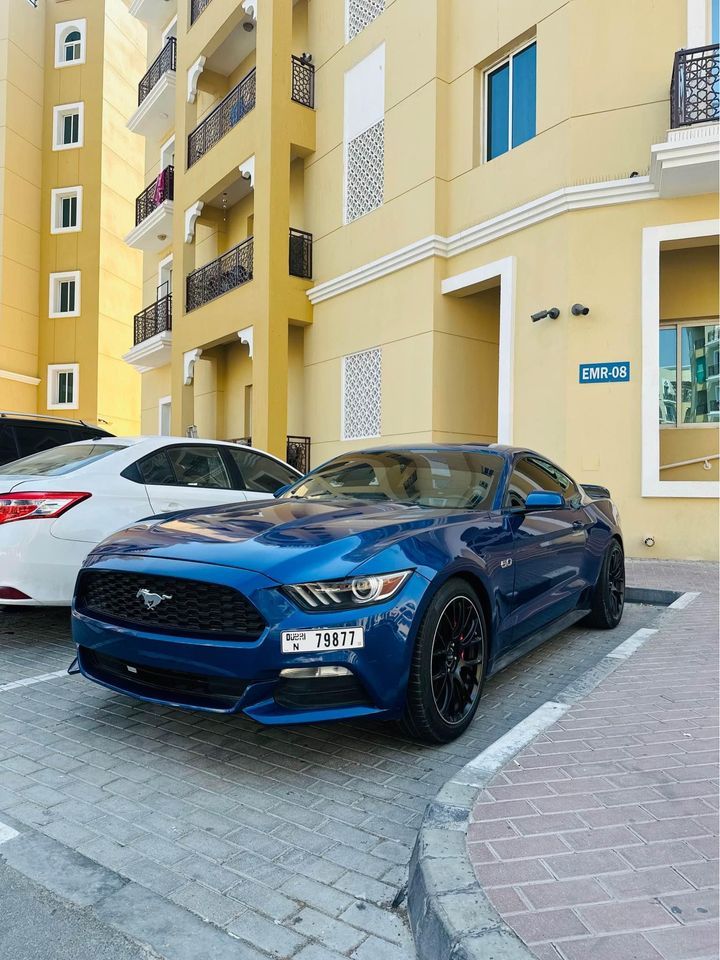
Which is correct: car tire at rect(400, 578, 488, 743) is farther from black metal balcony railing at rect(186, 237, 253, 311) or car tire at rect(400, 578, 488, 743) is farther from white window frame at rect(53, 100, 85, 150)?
white window frame at rect(53, 100, 85, 150)

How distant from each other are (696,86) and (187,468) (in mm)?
7694

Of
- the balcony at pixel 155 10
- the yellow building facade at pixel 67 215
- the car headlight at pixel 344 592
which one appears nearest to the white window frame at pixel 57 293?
the yellow building facade at pixel 67 215

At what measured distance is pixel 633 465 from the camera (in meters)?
9.20

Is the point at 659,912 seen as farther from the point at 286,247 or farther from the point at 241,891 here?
the point at 286,247

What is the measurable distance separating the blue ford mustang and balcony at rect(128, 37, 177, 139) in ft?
61.8

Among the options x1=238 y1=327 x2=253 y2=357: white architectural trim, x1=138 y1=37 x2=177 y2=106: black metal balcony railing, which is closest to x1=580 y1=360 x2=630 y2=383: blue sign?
x1=238 y1=327 x2=253 y2=357: white architectural trim

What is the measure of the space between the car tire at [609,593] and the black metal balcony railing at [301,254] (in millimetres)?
9930

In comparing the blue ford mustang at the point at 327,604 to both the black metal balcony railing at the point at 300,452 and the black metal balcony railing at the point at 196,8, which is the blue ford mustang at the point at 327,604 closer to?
the black metal balcony railing at the point at 300,452

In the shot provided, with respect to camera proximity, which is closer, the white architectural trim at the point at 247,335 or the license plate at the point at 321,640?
the license plate at the point at 321,640

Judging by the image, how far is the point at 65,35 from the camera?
2634cm

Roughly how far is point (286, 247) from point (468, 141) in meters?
4.04

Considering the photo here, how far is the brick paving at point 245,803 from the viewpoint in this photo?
2123 millimetres

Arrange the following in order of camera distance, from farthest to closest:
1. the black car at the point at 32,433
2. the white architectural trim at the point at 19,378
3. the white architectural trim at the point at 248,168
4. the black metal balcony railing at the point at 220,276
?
the white architectural trim at the point at 19,378, the black metal balcony railing at the point at 220,276, the white architectural trim at the point at 248,168, the black car at the point at 32,433

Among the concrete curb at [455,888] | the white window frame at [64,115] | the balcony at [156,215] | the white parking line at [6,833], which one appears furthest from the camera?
the white window frame at [64,115]
